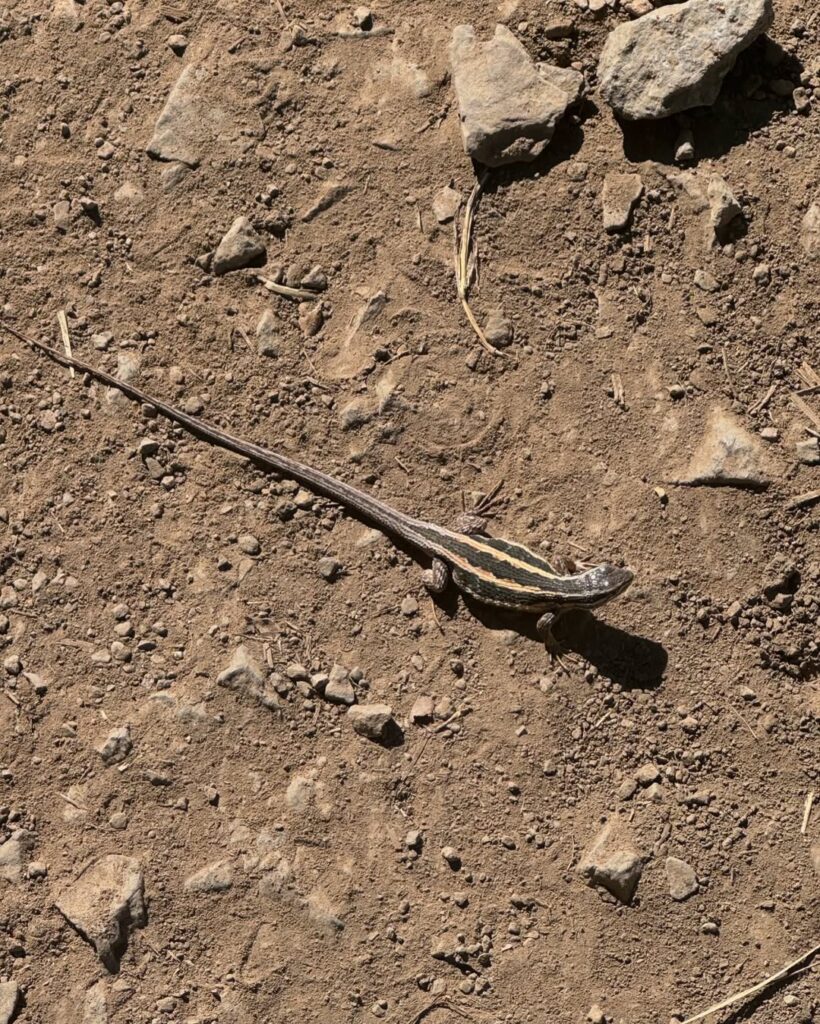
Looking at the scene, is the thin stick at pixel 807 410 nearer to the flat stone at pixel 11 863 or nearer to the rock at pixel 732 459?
the rock at pixel 732 459

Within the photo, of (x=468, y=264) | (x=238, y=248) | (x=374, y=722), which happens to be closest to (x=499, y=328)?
(x=468, y=264)

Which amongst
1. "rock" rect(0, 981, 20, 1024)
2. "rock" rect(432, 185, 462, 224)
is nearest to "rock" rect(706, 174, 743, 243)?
"rock" rect(432, 185, 462, 224)

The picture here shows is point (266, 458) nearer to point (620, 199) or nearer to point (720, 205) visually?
point (620, 199)

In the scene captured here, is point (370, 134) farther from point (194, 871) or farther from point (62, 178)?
point (194, 871)

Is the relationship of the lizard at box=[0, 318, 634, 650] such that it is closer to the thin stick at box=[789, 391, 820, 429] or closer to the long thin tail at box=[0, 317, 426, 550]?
the long thin tail at box=[0, 317, 426, 550]

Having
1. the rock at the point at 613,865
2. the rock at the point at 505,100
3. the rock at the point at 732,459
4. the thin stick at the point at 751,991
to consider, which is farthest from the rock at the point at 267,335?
the thin stick at the point at 751,991

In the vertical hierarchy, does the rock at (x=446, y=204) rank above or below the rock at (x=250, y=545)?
above
